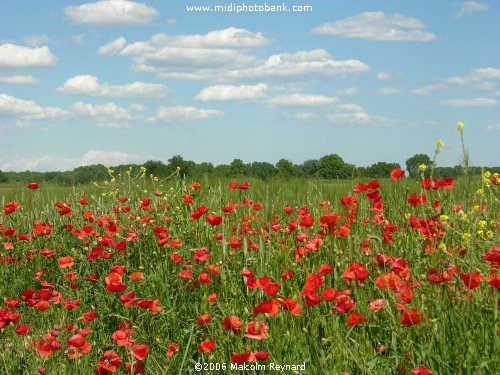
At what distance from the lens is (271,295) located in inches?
111

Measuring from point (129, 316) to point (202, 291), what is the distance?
0.56 meters

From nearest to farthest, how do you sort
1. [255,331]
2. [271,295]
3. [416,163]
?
1. [255,331]
2. [271,295]
3. [416,163]

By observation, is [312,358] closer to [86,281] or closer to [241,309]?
[241,309]

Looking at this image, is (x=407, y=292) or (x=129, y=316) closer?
(x=407, y=292)

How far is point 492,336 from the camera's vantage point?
8.52 feet

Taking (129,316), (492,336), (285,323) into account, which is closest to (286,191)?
(129,316)

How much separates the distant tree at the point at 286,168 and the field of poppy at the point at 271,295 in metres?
2.65

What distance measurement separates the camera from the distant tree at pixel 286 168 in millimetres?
8722

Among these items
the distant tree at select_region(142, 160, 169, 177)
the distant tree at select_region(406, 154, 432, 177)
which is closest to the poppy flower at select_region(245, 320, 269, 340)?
the distant tree at select_region(406, 154, 432, 177)

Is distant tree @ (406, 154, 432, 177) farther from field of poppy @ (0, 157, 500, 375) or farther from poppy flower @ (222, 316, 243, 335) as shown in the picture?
poppy flower @ (222, 316, 243, 335)

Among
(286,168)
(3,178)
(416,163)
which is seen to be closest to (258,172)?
(286,168)

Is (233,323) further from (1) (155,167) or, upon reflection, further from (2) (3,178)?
(2) (3,178)

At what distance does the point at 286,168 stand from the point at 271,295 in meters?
7.37

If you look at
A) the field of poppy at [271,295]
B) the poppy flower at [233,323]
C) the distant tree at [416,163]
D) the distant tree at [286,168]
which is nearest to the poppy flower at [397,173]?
the field of poppy at [271,295]
